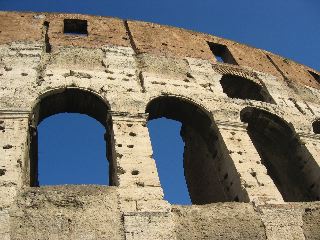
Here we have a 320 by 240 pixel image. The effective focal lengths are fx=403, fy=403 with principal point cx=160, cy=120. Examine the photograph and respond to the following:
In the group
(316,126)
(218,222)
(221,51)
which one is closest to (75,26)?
(221,51)

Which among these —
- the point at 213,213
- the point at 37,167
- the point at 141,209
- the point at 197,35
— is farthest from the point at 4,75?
the point at 197,35

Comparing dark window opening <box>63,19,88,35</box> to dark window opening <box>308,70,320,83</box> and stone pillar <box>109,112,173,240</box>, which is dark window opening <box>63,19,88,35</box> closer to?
stone pillar <box>109,112,173,240</box>

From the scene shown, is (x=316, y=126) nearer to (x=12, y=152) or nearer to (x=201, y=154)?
(x=201, y=154)

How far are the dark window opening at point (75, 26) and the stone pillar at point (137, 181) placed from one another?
4388 mm

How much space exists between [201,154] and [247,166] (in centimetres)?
195

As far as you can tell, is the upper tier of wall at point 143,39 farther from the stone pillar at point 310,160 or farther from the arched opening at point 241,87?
the stone pillar at point 310,160

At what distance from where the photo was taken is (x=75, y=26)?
10.9 metres

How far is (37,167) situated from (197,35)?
6.39 m

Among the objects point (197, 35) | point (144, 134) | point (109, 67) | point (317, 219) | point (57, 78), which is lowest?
point (317, 219)

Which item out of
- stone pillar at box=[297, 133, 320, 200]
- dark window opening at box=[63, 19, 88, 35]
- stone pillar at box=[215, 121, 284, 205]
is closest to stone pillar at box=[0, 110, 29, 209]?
stone pillar at box=[215, 121, 284, 205]

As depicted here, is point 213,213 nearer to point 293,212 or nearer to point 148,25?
point 293,212

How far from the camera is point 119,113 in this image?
745cm

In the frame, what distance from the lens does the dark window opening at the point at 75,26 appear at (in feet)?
35.3

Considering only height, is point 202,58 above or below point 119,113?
above
